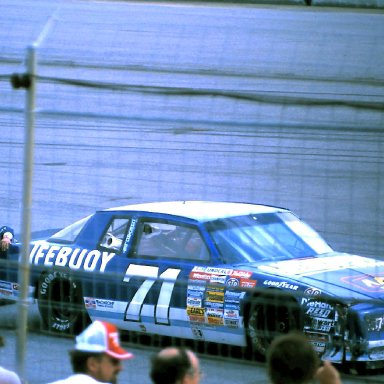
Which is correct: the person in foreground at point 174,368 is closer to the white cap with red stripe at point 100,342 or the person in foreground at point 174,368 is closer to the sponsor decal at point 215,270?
the white cap with red stripe at point 100,342

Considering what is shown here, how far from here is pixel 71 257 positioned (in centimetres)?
698

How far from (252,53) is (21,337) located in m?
6.76

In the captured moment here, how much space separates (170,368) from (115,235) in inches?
152

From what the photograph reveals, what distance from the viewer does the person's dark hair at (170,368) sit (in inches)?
119

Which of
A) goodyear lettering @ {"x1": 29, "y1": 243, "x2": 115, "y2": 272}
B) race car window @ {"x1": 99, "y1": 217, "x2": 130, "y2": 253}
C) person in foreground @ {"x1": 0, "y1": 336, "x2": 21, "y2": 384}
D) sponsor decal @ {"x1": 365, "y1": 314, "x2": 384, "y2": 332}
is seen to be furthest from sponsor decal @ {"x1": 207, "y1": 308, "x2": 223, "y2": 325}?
person in foreground @ {"x1": 0, "y1": 336, "x2": 21, "y2": 384}

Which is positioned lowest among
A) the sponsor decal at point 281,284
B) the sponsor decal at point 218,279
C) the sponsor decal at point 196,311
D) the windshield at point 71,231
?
the sponsor decal at point 196,311

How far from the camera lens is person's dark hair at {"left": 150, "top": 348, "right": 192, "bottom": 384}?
303 centimetres

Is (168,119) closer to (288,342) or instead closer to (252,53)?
(288,342)

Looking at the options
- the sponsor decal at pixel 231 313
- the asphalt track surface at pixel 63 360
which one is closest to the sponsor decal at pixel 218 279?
the sponsor decal at pixel 231 313

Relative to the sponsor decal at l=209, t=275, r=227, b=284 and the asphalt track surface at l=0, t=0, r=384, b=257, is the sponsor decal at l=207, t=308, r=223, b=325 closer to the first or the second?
the sponsor decal at l=209, t=275, r=227, b=284

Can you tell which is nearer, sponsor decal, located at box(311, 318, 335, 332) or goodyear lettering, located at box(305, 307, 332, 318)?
sponsor decal, located at box(311, 318, 335, 332)

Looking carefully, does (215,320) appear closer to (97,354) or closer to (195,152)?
(195,152)

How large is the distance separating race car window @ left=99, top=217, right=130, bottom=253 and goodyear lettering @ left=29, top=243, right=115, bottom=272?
103mm

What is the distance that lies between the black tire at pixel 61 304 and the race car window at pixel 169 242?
746 mm
